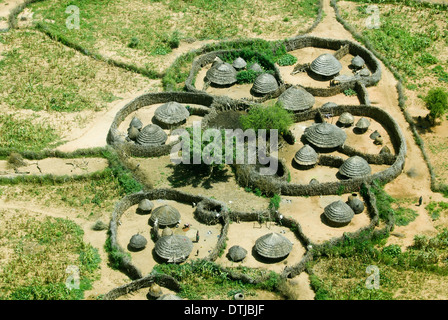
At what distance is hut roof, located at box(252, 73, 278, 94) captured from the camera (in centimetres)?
6353

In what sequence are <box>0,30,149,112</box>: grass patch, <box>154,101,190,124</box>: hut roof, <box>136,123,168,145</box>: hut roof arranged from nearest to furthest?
<box>136,123,168,145</box>: hut roof < <box>154,101,190,124</box>: hut roof < <box>0,30,149,112</box>: grass patch

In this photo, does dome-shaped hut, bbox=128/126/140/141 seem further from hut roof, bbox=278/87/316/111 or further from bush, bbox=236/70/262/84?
hut roof, bbox=278/87/316/111

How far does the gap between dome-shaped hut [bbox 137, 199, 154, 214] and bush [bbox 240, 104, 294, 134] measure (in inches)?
469

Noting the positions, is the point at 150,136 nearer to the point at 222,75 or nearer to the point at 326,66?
the point at 222,75

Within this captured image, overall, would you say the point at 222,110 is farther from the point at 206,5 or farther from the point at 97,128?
the point at 206,5

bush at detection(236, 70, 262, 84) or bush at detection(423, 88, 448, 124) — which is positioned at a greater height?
bush at detection(423, 88, 448, 124)

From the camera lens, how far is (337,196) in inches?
2029

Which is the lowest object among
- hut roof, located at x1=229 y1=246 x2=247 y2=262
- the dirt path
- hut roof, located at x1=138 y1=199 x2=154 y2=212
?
the dirt path

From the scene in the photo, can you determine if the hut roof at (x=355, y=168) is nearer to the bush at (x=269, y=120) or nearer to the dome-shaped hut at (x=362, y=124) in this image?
the dome-shaped hut at (x=362, y=124)

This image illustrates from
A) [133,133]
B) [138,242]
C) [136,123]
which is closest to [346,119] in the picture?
[136,123]

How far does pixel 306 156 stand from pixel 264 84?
12.1 meters

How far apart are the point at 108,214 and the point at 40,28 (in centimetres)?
3422

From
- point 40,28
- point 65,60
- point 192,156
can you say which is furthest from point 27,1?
point 192,156

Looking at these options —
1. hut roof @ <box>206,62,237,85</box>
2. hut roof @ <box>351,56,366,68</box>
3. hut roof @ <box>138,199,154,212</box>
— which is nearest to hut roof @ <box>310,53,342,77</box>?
hut roof @ <box>351,56,366,68</box>
